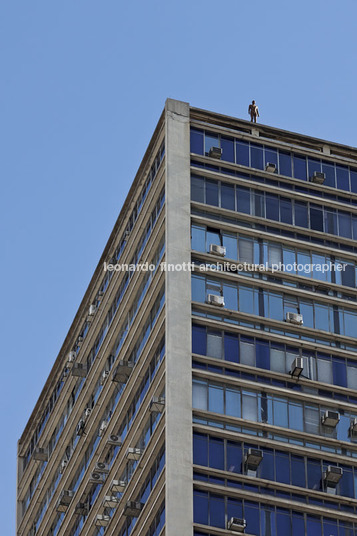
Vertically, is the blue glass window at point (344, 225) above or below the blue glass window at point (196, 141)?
below

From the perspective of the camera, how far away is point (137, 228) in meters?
97.5

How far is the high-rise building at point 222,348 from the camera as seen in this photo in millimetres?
84438

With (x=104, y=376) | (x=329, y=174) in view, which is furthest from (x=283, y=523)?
(x=329, y=174)

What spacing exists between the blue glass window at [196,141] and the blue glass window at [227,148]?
49.8 inches

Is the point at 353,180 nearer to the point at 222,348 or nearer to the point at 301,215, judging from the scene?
the point at 301,215

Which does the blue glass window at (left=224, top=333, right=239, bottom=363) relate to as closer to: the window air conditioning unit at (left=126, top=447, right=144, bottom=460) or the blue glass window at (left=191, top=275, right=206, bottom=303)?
the blue glass window at (left=191, top=275, right=206, bottom=303)

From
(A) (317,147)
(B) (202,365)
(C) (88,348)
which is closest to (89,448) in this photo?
(C) (88,348)

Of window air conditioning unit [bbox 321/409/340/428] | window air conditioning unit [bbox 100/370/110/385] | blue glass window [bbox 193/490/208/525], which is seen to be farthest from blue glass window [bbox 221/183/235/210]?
blue glass window [bbox 193/490/208/525]

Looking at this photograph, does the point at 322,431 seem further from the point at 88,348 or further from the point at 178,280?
the point at 88,348

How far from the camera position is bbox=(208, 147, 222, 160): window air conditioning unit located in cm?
9488

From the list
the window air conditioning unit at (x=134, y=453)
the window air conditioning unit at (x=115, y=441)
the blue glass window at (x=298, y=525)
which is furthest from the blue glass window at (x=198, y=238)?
the blue glass window at (x=298, y=525)

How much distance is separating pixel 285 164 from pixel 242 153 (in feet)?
8.66

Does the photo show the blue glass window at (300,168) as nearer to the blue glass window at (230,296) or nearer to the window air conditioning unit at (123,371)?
the blue glass window at (230,296)

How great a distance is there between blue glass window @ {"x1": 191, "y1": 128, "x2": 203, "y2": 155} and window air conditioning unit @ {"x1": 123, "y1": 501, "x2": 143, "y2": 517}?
20.0 m
